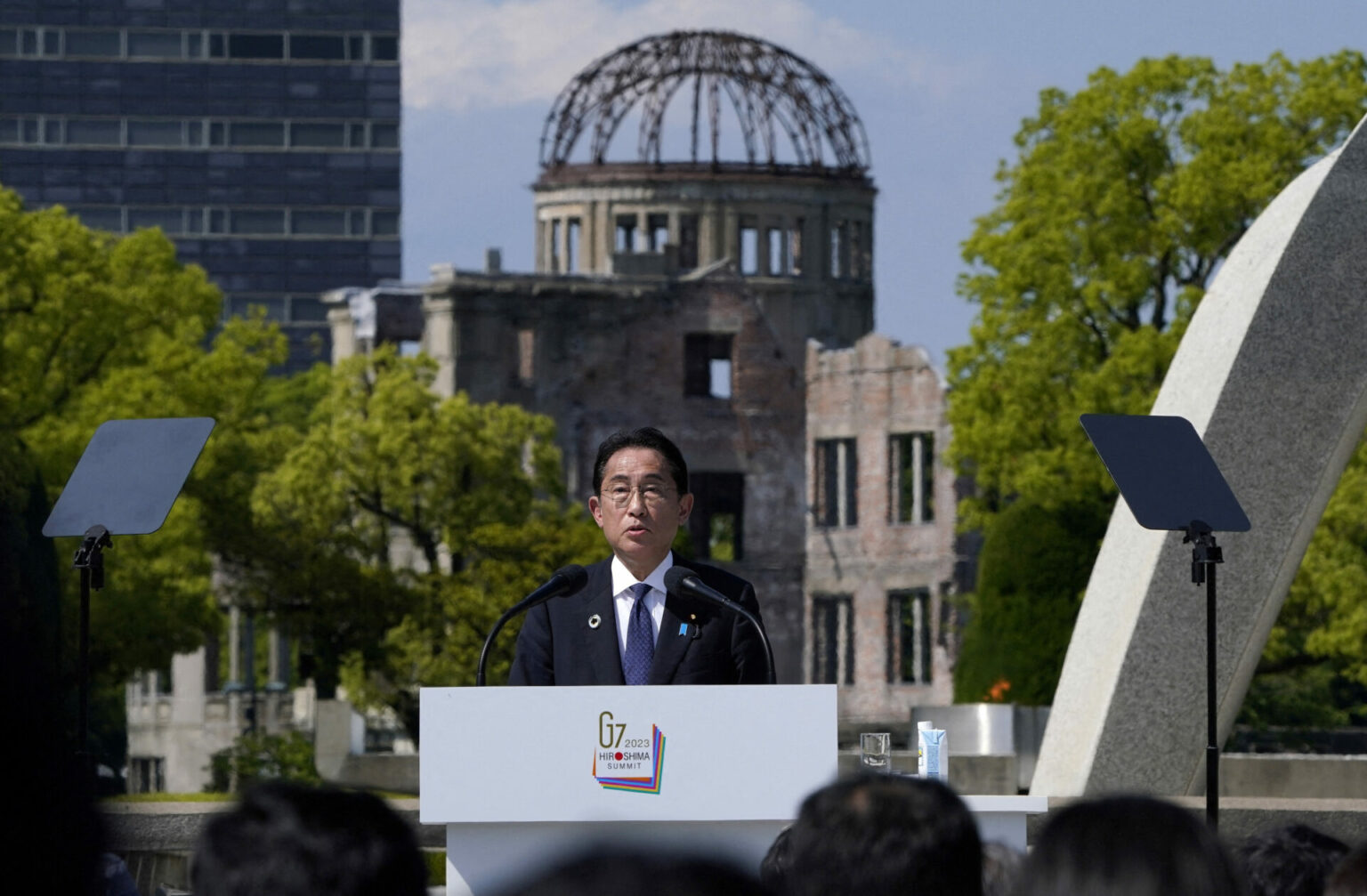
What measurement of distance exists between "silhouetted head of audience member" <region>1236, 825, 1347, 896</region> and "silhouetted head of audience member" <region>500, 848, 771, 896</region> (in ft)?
5.40

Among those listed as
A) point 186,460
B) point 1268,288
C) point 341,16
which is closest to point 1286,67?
point 1268,288

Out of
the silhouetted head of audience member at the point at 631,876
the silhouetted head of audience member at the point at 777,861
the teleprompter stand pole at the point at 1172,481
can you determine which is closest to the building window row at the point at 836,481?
the teleprompter stand pole at the point at 1172,481

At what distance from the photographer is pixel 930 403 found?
47750 millimetres

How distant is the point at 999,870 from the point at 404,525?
34289 millimetres

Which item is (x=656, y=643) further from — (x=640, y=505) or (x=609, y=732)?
(x=609, y=732)

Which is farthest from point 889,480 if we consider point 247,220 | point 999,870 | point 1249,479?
point 247,220

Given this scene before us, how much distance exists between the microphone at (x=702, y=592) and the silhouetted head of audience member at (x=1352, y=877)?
118 inches

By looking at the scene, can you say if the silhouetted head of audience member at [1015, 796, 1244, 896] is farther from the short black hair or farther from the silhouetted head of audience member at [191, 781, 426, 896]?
the short black hair

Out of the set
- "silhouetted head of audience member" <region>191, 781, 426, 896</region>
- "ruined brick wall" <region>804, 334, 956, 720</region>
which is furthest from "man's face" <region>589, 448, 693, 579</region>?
"ruined brick wall" <region>804, 334, 956, 720</region>

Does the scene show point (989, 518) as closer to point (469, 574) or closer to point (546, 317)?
point (469, 574)

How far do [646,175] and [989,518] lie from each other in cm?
3064

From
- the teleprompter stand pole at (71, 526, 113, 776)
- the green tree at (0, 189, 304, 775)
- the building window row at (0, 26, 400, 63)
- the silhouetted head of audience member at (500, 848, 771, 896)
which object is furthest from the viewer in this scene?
the building window row at (0, 26, 400, 63)

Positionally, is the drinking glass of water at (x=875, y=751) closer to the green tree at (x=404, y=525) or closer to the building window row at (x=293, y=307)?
the green tree at (x=404, y=525)

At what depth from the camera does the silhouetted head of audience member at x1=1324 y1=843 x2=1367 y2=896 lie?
3.38 meters
